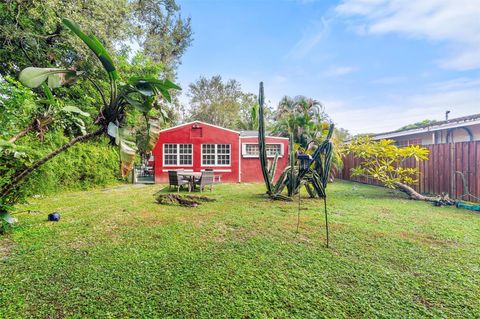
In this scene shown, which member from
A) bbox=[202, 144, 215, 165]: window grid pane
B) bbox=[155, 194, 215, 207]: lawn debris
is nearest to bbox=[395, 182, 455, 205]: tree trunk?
bbox=[155, 194, 215, 207]: lawn debris

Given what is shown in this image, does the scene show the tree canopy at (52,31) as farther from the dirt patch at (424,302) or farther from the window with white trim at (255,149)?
the dirt patch at (424,302)

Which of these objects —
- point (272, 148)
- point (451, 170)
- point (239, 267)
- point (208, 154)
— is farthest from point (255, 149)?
point (239, 267)

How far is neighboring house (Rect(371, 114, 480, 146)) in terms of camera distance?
10.6 meters

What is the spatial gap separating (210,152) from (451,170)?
36.6 ft

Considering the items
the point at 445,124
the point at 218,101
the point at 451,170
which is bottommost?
the point at 451,170

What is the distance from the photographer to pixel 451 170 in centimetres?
747

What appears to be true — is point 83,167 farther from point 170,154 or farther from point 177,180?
point 170,154

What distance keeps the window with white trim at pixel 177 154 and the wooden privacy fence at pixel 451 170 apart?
36.7 feet

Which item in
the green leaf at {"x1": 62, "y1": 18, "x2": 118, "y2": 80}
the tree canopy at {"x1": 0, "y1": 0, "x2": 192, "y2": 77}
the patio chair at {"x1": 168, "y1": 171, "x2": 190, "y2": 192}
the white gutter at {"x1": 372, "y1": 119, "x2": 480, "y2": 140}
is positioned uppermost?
the tree canopy at {"x1": 0, "y1": 0, "x2": 192, "y2": 77}

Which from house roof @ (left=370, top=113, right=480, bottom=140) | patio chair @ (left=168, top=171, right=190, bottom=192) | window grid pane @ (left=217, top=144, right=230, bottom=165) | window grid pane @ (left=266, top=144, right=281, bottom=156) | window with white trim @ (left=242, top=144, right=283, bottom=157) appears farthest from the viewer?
window grid pane @ (left=266, top=144, right=281, bottom=156)

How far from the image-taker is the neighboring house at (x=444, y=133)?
10.6m

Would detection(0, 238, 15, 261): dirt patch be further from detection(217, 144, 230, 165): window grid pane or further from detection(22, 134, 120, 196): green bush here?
detection(217, 144, 230, 165): window grid pane

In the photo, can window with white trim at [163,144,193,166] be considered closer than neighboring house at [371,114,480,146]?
No

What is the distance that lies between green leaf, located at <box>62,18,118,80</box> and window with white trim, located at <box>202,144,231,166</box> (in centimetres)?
1110
